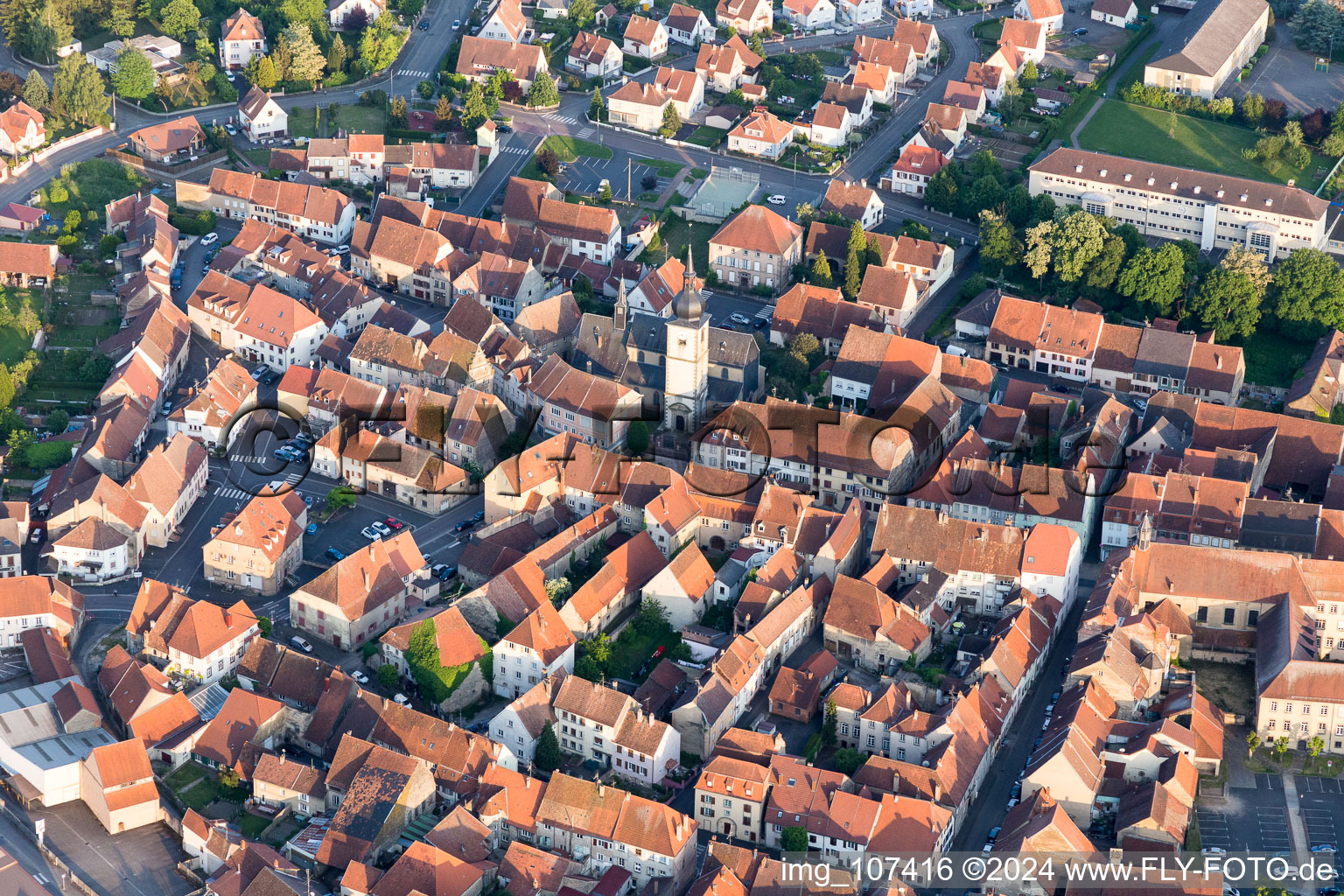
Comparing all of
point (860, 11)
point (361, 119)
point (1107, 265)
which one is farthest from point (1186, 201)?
point (361, 119)

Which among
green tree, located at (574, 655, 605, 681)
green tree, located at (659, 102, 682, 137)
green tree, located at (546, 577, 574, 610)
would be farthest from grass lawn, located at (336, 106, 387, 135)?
green tree, located at (574, 655, 605, 681)

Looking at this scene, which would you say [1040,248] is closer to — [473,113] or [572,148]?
[572,148]

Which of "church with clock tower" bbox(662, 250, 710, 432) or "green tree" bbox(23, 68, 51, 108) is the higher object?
"church with clock tower" bbox(662, 250, 710, 432)

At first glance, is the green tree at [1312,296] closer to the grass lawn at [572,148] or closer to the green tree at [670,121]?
the green tree at [670,121]

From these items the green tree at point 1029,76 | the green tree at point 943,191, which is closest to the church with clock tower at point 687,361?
the green tree at point 943,191

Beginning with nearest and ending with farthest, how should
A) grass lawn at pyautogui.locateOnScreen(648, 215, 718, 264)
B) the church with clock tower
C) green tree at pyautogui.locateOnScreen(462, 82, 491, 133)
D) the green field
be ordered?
the church with clock tower < grass lawn at pyautogui.locateOnScreen(648, 215, 718, 264) < green tree at pyautogui.locateOnScreen(462, 82, 491, 133) < the green field

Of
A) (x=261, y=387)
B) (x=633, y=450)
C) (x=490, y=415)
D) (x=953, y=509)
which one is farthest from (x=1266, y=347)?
(x=261, y=387)

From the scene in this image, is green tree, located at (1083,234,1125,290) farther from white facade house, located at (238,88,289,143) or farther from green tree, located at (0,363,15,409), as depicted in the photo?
green tree, located at (0,363,15,409)
